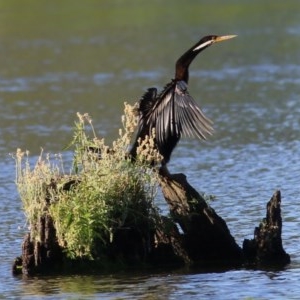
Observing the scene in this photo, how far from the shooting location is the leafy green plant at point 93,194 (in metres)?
10.1

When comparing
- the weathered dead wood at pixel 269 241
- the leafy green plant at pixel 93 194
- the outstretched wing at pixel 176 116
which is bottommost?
the weathered dead wood at pixel 269 241

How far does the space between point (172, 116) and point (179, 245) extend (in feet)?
3.91

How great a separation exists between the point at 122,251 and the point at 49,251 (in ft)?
2.18

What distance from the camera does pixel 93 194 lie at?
397 inches

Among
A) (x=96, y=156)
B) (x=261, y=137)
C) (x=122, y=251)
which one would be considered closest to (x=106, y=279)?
(x=122, y=251)

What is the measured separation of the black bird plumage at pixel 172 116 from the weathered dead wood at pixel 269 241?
0.90 m

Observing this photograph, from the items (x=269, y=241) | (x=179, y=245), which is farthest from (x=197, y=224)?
(x=269, y=241)

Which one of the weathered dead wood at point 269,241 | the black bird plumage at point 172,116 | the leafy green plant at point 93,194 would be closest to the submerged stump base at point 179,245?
the weathered dead wood at point 269,241

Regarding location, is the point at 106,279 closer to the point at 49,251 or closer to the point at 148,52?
the point at 49,251

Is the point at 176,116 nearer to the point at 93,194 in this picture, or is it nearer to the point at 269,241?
the point at 93,194

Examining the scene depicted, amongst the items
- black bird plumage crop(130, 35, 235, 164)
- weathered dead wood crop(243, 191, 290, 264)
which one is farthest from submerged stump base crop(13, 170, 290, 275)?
black bird plumage crop(130, 35, 235, 164)

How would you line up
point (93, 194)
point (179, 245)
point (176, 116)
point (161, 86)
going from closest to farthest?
point (93, 194)
point (179, 245)
point (176, 116)
point (161, 86)

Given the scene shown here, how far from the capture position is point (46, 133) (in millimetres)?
19141

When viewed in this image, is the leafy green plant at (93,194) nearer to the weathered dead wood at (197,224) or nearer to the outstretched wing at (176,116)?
the weathered dead wood at (197,224)
